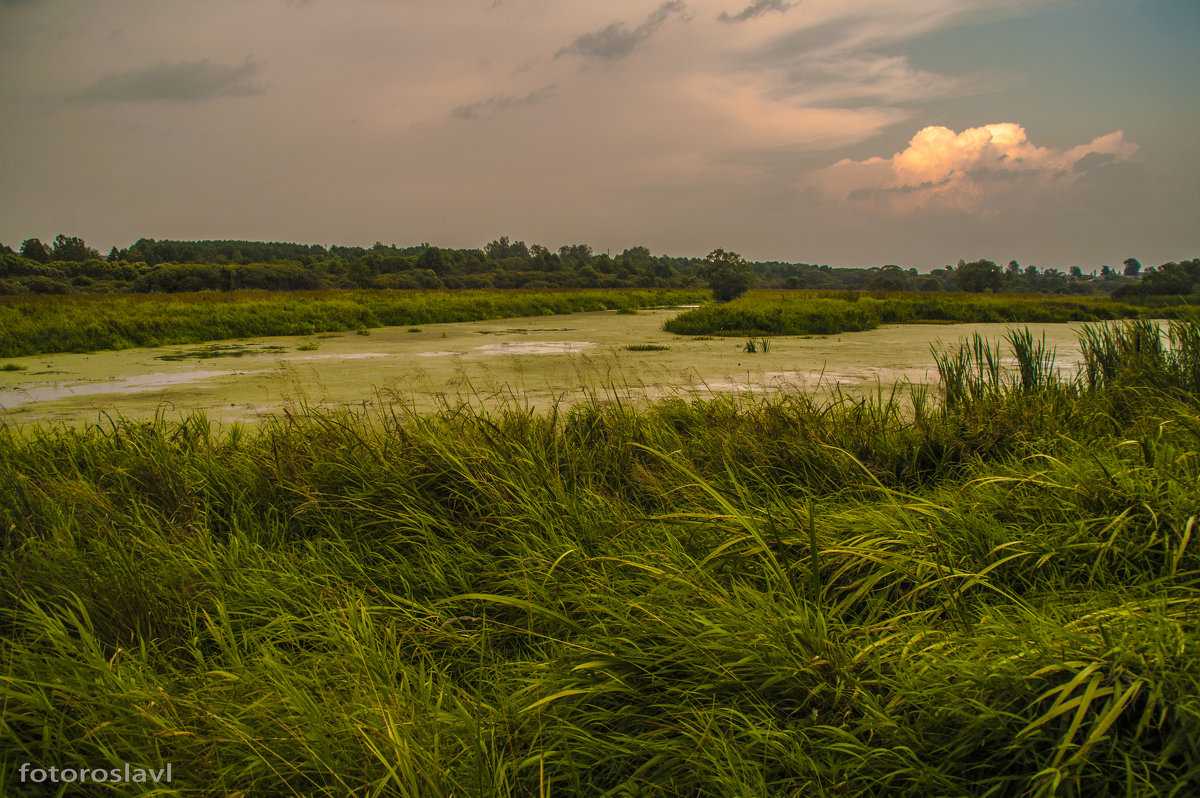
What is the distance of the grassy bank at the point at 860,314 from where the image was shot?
14.3 m

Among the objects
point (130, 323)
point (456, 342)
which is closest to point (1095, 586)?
point (456, 342)

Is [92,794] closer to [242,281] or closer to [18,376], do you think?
[18,376]

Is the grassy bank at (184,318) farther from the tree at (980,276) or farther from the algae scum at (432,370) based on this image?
the tree at (980,276)

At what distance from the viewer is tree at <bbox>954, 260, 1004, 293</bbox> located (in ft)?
102

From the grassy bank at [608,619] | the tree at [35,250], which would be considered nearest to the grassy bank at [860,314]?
the grassy bank at [608,619]

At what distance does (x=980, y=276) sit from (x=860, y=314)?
20416 mm

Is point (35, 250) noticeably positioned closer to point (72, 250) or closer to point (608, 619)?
point (72, 250)

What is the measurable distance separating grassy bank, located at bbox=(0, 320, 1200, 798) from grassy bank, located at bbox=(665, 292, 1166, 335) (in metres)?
11.5

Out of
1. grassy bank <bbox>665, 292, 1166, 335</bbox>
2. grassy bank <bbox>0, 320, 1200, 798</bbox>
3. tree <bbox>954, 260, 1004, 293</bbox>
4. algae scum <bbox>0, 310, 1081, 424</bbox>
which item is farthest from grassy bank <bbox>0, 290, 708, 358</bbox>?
tree <bbox>954, 260, 1004, 293</bbox>

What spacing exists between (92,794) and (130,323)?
1330 centimetres

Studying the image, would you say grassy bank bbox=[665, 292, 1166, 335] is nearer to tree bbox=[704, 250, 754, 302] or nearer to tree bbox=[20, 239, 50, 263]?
tree bbox=[704, 250, 754, 302]

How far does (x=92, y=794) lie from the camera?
53.7 inches

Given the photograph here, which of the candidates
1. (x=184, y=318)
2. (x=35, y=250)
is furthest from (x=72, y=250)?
(x=184, y=318)

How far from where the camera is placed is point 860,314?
1536cm
